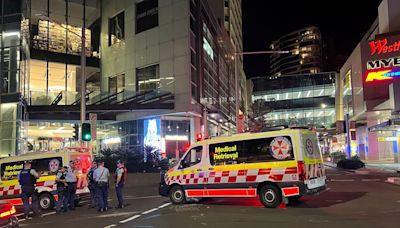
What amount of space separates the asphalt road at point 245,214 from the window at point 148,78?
21.2m

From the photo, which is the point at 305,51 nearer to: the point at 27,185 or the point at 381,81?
the point at 381,81

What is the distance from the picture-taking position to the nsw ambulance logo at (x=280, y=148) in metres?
13.2

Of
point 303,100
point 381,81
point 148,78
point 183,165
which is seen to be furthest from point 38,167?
point 303,100

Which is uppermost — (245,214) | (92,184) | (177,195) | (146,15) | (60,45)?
(146,15)

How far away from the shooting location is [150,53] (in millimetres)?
37375

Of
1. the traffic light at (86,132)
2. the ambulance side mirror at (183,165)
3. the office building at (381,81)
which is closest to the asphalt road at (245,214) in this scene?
the ambulance side mirror at (183,165)

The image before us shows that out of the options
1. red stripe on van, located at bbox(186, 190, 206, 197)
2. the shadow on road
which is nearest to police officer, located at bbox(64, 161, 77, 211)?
red stripe on van, located at bbox(186, 190, 206, 197)

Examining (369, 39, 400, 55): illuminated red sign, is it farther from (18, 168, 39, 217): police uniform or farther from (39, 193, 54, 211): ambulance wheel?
(18, 168, 39, 217): police uniform

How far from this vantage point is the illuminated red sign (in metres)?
37.9

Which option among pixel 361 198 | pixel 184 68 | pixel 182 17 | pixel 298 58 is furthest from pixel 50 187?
pixel 298 58

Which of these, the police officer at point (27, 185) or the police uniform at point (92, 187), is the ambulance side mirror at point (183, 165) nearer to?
the police uniform at point (92, 187)

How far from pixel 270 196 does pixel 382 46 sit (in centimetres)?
3055

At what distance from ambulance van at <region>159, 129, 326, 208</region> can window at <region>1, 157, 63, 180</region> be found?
161 inches

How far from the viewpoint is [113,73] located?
41.5 metres
